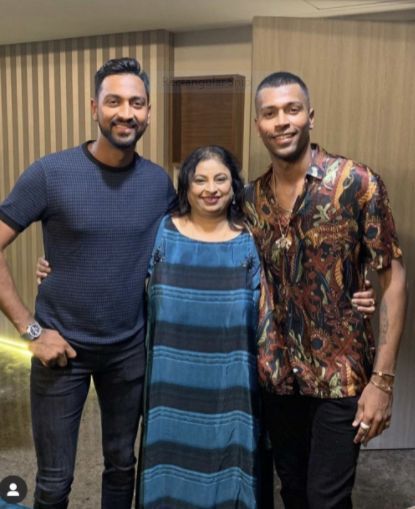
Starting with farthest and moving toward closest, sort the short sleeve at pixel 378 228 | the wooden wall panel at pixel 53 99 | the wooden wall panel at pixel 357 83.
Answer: the wooden wall panel at pixel 53 99
the wooden wall panel at pixel 357 83
the short sleeve at pixel 378 228

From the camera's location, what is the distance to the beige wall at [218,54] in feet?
9.78

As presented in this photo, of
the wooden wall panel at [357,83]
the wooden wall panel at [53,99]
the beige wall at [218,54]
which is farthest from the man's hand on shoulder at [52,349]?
the wooden wall panel at [53,99]

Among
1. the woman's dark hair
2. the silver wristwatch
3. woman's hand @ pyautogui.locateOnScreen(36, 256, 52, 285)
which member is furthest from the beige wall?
the silver wristwatch

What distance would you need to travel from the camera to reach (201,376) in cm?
164

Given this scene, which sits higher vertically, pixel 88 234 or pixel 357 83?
pixel 357 83

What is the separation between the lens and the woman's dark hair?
1.63 metres

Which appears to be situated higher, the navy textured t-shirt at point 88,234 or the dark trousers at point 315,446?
the navy textured t-shirt at point 88,234

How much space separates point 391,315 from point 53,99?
9.39ft

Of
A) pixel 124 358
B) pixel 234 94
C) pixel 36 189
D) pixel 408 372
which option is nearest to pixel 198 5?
pixel 234 94

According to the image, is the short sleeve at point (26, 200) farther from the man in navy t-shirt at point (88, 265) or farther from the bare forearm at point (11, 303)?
the bare forearm at point (11, 303)

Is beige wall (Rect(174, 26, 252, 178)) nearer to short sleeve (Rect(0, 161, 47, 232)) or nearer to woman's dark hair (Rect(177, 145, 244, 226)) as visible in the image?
woman's dark hair (Rect(177, 145, 244, 226))

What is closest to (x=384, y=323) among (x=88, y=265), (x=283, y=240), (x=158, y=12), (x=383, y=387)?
(x=383, y=387)

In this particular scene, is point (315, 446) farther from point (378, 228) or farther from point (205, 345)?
point (378, 228)

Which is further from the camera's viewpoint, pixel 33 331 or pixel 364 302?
pixel 33 331
